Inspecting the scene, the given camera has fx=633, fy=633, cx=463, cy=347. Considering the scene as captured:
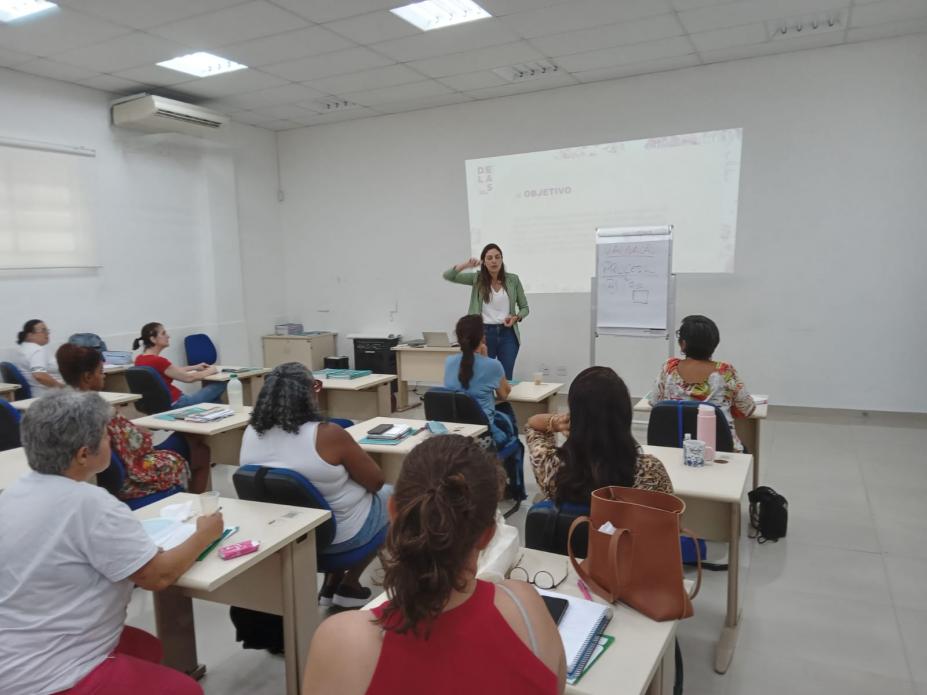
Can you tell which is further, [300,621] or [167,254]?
[167,254]

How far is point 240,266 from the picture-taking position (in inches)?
308

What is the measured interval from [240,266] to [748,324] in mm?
5823

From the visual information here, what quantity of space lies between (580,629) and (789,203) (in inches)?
217

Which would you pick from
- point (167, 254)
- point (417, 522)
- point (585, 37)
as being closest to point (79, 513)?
point (417, 522)

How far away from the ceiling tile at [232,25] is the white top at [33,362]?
8.85 ft

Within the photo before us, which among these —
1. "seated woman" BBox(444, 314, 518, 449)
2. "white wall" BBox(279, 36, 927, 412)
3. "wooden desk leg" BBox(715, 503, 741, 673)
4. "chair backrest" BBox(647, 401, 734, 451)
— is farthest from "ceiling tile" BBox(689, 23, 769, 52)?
"wooden desk leg" BBox(715, 503, 741, 673)

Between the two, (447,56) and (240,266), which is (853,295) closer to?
(447,56)

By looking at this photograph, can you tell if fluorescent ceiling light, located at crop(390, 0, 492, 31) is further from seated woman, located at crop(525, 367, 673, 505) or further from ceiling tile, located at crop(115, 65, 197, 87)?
seated woman, located at crop(525, 367, 673, 505)

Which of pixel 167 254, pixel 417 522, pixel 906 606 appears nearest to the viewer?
pixel 417 522

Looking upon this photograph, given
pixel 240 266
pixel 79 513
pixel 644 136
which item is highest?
pixel 644 136

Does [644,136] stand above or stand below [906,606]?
above

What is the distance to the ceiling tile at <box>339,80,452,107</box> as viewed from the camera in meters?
6.46

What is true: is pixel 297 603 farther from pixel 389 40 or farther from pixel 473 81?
pixel 473 81

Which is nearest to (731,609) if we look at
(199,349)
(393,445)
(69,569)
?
(393,445)
